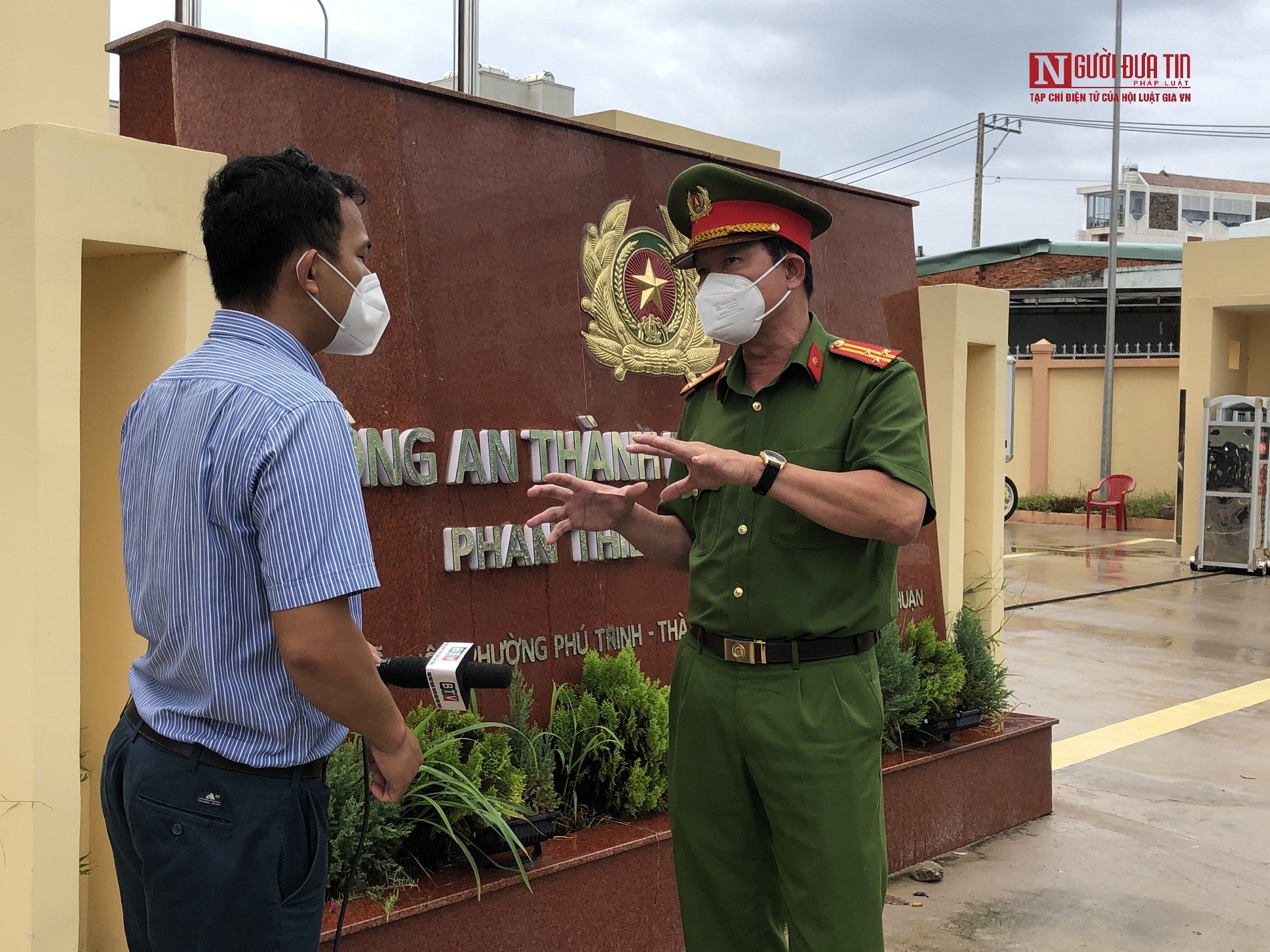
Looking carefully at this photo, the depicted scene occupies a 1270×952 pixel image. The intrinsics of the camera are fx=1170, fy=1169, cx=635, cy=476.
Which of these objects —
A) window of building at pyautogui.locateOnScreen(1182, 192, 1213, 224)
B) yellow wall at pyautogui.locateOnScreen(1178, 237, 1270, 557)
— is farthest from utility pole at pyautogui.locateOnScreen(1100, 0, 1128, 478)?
window of building at pyautogui.locateOnScreen(1182, 192, 1213, 224)

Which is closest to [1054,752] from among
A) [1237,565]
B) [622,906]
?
[622,906]

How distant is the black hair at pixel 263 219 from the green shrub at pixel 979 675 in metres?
3.65

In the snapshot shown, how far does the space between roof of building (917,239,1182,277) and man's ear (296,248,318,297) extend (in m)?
21.2

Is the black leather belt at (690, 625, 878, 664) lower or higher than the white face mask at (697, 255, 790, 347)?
lower

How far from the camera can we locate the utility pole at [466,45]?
4.59m

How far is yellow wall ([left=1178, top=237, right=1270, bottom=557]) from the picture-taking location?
535 inches

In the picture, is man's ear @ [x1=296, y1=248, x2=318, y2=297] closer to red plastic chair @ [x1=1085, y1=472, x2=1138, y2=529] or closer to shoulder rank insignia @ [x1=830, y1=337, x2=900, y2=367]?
shoulder rank insignia @ [x1=830, y1=337, x2=900, y2=367]

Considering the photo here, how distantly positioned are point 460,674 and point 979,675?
3.53 m

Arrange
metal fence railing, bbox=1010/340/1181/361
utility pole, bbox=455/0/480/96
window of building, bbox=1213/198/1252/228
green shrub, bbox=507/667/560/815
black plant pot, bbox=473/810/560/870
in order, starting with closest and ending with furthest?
black plant pot, bbox=473/810/560/870 → green shrub, bbox=507/667/560/815 → utility pole, bbox=455/0/480/96 → metal fence railing, bbox=1010/340/1181/361 → window of building, bbox=1213/198/1252/228

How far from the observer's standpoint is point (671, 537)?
2762mm

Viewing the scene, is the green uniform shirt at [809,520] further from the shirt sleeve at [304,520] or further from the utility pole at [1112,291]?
the utility pole at [1112,291]

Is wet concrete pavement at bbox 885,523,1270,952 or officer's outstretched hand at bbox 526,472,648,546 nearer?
officer's outstretched hand at bbox 526,472,648,546

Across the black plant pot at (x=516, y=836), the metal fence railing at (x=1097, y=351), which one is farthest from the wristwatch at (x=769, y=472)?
the metal fence railing at (x=1097, y=351)

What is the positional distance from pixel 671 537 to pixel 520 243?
138 centimetres
